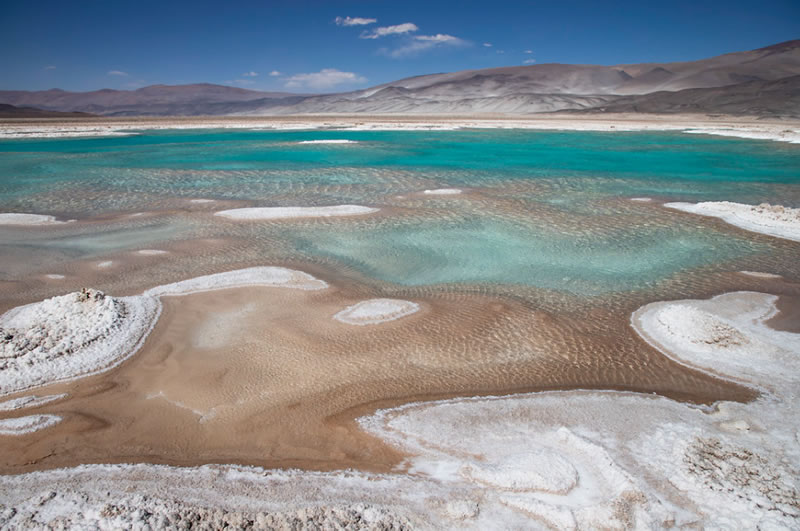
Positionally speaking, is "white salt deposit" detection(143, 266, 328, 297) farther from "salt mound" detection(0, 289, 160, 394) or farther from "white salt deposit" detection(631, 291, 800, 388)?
"white salt deposit" detection(631, 291, 800, 388)

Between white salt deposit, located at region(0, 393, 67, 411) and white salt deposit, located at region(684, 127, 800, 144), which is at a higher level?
white salt deposit, located at region(684, 127, 800, 144)

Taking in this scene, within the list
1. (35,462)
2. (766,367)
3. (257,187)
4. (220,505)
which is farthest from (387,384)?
(257,187)

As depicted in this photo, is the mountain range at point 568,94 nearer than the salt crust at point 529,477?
No

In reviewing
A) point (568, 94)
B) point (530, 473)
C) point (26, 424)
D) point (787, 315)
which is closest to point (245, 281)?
point (26, 424)

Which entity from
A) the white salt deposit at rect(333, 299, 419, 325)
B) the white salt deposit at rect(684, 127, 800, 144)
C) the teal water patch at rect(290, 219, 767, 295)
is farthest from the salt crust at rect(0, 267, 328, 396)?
the white salt deposit at rect(684, 127, 800, 144)

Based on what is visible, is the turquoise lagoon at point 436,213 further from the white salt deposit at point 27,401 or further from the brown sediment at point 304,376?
the white salt deposit at point 27,401

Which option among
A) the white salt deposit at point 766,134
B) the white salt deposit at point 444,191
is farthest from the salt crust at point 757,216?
the white salt deposit at point 766,134
